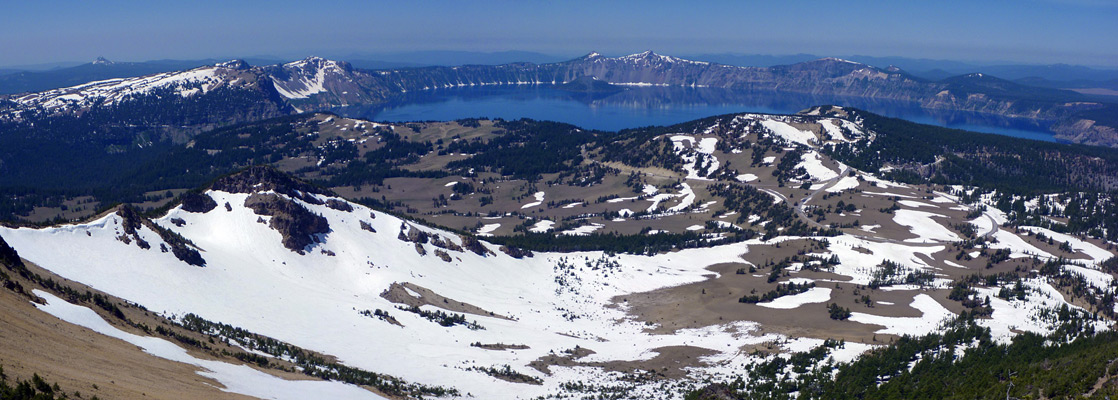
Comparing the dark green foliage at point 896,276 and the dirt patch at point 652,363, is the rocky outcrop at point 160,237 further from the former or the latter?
the dark green foliage at point 896,276

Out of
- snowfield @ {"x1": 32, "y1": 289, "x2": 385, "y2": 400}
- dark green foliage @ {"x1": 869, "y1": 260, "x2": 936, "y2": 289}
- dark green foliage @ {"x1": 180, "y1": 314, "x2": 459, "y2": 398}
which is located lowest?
dark green foliage @ {"x1": 869, "y1": 260, "x2": 936, "y2": 289}

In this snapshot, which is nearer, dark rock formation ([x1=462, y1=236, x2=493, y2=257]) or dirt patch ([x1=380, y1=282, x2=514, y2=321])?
dirt patch ([x1=380, y1=282, x2=514, y2=321])

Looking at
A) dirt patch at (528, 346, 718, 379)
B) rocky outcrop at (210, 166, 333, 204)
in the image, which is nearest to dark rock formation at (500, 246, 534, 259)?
rocky outcrop at (210, 166, 333, 204)

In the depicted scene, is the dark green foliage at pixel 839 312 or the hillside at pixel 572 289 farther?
the dark green foliage at pixel 839 312

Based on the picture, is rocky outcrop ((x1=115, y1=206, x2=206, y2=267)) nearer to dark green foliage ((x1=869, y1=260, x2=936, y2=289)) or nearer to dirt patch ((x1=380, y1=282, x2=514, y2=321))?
dirt patch ((x1=380, y1=282, x2=514, y2=321))

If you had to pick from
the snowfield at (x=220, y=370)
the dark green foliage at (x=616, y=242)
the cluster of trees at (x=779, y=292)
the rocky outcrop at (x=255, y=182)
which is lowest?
the dark green foliage at (x=616, y=242)

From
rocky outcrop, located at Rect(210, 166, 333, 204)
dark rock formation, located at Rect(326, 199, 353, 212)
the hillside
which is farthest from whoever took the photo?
dark rock formation, located at Rect(326, 199, 353, 212)

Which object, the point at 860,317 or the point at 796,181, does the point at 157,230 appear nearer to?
the point at 860,317

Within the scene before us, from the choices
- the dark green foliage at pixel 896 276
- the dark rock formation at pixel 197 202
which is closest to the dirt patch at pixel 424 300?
the dark rock formation at pixel 197 202

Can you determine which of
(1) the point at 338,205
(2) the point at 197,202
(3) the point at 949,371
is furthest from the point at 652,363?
(2) the point at 197,202

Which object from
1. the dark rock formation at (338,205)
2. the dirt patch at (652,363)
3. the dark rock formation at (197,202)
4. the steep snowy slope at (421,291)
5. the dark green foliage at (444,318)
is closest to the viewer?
the steep snowy slope at (421,291)

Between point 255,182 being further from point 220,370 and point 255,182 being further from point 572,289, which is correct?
point 220,370

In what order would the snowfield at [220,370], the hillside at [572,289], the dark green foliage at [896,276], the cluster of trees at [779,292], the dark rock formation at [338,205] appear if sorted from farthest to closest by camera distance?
the dark rock formation at [338,205] → the dark green foliage at [896,276] → the cluster of trees at [779,292] → the hillside at [572,289] → the snowfield at [220,370]
